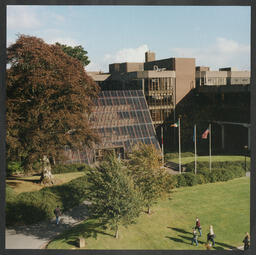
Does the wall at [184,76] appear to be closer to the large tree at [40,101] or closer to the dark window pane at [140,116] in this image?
the dark window pane at [140,116]

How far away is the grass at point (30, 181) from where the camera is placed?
797 inches

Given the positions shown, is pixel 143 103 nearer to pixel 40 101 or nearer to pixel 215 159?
pixel 215 159

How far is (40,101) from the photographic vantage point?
799 inches

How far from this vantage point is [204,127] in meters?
33.0

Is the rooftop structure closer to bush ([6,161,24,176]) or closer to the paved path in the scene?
bush ([6,161,24,176])

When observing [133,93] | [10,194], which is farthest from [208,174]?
[10,194]

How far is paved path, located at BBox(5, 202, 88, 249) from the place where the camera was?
1571cm

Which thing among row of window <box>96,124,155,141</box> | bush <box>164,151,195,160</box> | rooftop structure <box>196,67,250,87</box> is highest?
rooftop structure <box>196,67,250,87</box>

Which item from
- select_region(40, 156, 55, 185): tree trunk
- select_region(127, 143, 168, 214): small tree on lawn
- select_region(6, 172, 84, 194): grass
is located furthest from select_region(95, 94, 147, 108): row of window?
select_region(127, 143, 168, 214): small tree on lawn

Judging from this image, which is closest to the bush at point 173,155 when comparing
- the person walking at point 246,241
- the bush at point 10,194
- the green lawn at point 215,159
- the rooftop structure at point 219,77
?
the green lawn at point 215,159

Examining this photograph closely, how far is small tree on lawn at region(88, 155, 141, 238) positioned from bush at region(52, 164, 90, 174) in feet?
25.4

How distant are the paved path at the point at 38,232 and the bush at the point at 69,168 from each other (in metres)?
5.39

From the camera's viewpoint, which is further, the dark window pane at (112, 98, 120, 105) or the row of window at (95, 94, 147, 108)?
the dark window pane at (112, 98, 120, 105)
